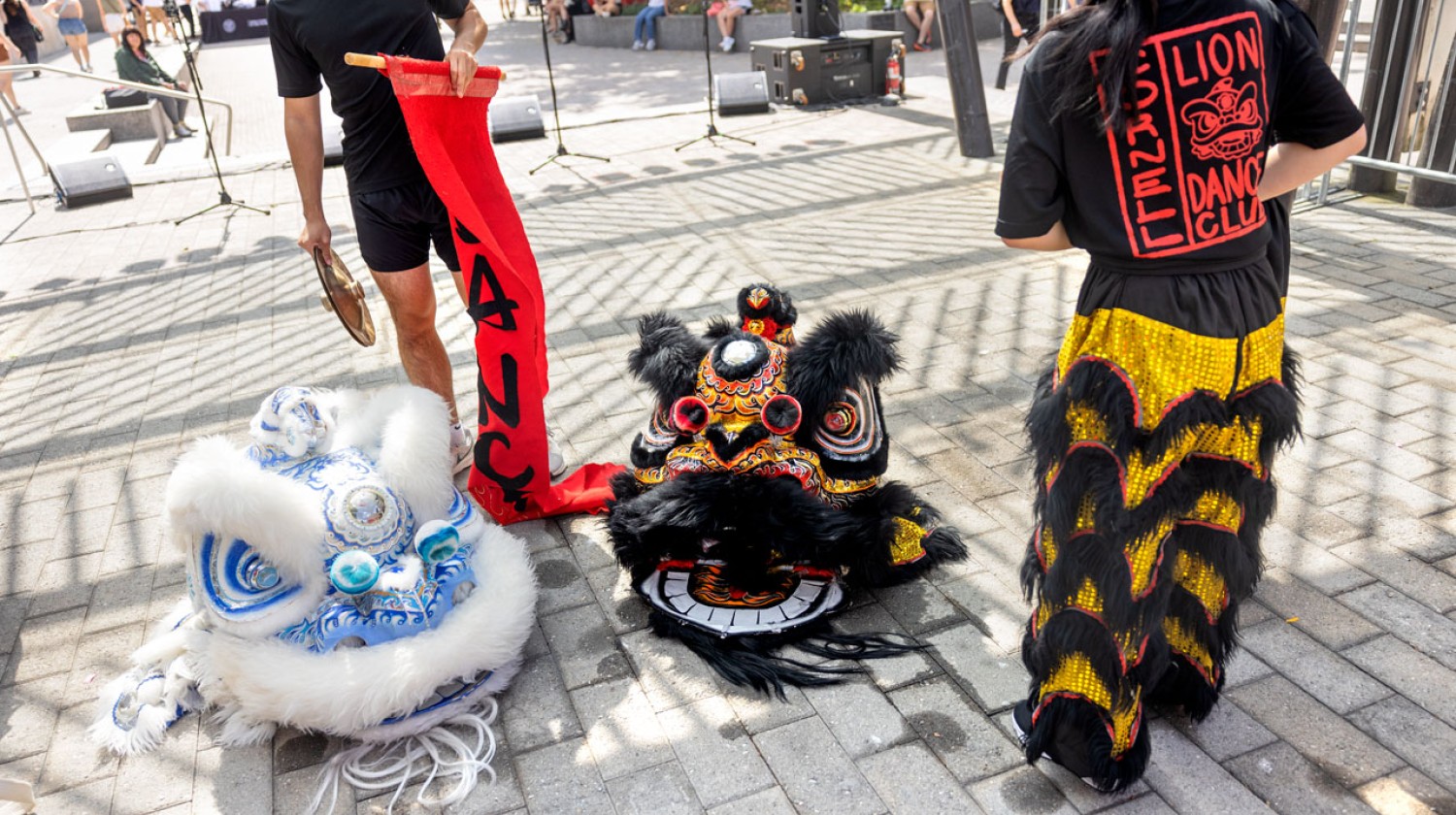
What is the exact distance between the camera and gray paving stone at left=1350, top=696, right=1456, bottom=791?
2.44 metres

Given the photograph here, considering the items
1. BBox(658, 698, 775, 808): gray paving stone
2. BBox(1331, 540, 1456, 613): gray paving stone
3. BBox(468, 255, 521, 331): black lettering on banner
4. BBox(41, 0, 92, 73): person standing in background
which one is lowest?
BBox(658, 698, 775, 808): gray paving stone

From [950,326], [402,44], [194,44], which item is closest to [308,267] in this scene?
[402,44]

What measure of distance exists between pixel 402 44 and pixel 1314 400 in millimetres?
4019

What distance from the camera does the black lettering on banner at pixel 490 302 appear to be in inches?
139

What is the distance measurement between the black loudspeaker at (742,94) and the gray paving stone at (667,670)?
9.33m

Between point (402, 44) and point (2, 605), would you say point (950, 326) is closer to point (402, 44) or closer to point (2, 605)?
point (402, 44)

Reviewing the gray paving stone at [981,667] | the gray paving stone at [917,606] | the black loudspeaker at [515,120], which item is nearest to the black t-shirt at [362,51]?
the gray paving stone at [917,606]

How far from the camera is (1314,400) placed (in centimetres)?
429

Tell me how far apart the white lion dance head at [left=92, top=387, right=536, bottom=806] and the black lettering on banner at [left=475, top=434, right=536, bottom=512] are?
0.70 m

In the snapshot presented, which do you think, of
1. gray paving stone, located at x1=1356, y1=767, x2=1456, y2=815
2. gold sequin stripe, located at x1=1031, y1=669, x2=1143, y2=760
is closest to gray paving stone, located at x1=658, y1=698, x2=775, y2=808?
gold sequin stripe, located at x1=1031, y1=669, x2=1143, y2=760

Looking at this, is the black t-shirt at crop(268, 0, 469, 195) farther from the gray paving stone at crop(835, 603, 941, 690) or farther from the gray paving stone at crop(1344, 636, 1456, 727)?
the gray paving stone at crop(1344, 636, 1456, 727)

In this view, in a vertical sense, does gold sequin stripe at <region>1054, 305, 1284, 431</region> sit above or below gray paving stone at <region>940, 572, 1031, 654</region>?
above

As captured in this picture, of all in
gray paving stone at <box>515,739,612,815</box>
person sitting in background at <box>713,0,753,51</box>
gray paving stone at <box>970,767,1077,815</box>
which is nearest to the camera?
gray paving stone at <box>970,767,1077,815</box>

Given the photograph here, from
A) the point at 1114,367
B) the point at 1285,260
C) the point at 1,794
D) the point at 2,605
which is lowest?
the point at 2,605
